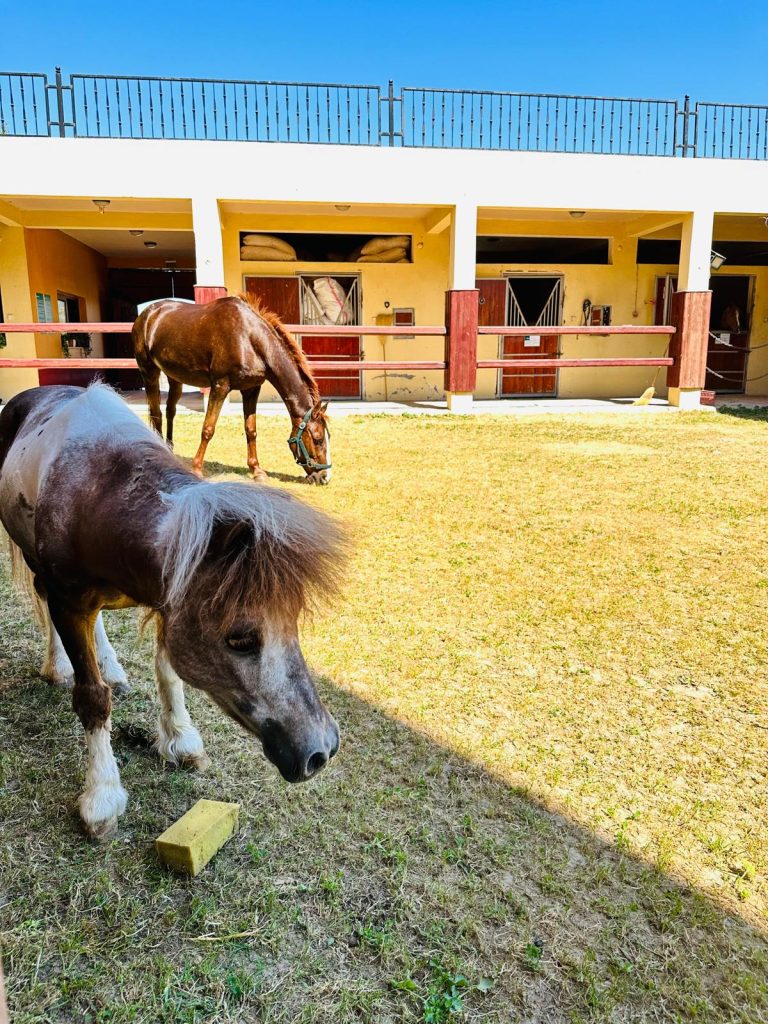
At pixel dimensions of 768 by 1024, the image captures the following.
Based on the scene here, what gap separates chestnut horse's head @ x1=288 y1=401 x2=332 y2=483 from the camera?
239 inches

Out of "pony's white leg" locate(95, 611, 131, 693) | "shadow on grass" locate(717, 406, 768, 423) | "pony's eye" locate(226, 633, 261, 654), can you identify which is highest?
"pony's eye" locate(226, 633, 261, 654)

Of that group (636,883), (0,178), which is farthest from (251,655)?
(0,178)

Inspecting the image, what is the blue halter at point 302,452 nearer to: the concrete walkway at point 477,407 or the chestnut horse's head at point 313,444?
the chestnut horse's head at point 313,444

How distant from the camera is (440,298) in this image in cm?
1382

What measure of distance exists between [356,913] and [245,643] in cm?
75

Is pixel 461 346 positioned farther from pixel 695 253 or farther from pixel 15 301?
pixel 15 301

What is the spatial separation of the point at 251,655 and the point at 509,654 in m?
1.77

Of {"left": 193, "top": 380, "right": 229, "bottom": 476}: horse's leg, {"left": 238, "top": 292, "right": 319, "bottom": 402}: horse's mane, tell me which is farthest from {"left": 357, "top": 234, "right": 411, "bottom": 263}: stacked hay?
{"left": 193, "top": 380, "right": 229, "bottom": 476}: horse's leg

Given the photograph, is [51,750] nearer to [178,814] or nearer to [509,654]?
[178,814]

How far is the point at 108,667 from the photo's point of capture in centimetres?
278

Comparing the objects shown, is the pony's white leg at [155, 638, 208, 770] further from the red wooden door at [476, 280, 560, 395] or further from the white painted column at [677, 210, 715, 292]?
the red wooden door at [476, 280, 560, 395]

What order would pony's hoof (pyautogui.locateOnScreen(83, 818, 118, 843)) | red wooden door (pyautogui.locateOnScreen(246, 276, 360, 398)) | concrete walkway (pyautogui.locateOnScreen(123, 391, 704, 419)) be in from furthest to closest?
red wooden door (pyautogui.locateOnScreen(246, 276, 360, 398)), concrete walkway (pyautogui.locateOnScreen(123, 391, 704, 419)), pony's hoof (pyautogui.locateOnScreen(83, 818, 118, 843))

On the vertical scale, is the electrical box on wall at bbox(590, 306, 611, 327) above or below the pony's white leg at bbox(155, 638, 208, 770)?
above

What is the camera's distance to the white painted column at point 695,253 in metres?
11.7
